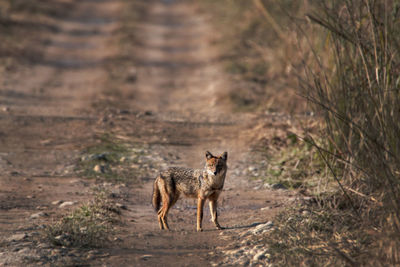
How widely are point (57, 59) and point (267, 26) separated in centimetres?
568

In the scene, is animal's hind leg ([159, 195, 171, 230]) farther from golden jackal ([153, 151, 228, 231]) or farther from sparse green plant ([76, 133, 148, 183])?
sparse green plant ([76, 133, 148, 183])

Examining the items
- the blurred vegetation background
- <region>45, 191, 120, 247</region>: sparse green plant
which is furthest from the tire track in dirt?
the blurred vegetation background

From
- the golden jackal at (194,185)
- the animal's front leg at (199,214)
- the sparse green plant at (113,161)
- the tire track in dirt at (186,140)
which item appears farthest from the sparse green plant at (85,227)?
the sparse green plant at (113,161)

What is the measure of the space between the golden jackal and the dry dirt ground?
0.20 meters

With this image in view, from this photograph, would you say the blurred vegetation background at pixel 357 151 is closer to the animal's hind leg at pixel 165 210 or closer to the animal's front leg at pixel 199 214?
the animal's front leg at pixel 199 214

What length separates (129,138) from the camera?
9.06 m

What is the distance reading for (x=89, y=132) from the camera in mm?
9344

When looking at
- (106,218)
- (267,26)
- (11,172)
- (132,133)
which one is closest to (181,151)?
(132,133)

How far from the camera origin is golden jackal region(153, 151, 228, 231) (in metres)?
5.61

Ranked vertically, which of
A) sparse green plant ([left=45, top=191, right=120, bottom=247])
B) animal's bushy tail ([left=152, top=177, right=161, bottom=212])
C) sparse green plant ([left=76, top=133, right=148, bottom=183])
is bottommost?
sparse green plant ([left=45, top=191, right=120, bottom=247])

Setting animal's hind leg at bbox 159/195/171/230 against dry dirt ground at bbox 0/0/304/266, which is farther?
animal's hind leg at bbox 159/195/171/230

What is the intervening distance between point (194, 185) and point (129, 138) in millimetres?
3546

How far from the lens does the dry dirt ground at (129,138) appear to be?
5215mm

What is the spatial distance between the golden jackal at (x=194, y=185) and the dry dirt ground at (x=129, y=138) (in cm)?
20
